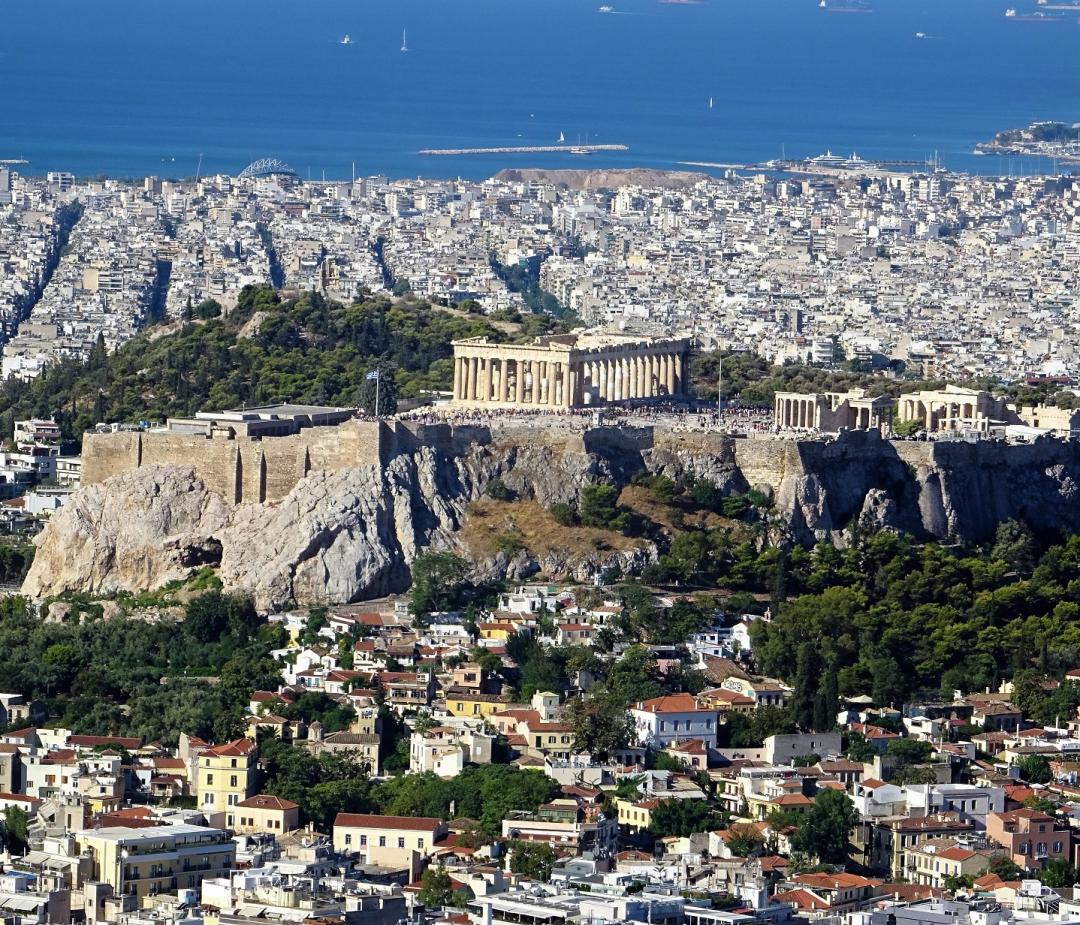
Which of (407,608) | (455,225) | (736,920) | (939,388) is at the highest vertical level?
Result: (455,225)

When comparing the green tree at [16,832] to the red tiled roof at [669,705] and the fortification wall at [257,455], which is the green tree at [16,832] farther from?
the fortification wall at [257,455]

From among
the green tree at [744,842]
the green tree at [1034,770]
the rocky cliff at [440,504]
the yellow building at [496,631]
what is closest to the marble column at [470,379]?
the rocky cliff at [440,504]

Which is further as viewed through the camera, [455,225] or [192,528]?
[455,225]

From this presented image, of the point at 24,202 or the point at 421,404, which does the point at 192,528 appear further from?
the point at 24,202

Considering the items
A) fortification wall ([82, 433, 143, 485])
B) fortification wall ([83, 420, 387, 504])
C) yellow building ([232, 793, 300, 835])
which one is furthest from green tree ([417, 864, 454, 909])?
fortification wall ([82, 433, 143, 485])

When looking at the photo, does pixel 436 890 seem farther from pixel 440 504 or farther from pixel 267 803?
pixel 440 504

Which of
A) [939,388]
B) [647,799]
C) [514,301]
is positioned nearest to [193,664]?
[647,799]

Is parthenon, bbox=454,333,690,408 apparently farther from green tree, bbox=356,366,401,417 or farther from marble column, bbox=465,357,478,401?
green tree, bbox=356,366,401,417

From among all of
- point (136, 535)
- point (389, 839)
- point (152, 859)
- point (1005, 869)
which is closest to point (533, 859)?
point (389, 839)
